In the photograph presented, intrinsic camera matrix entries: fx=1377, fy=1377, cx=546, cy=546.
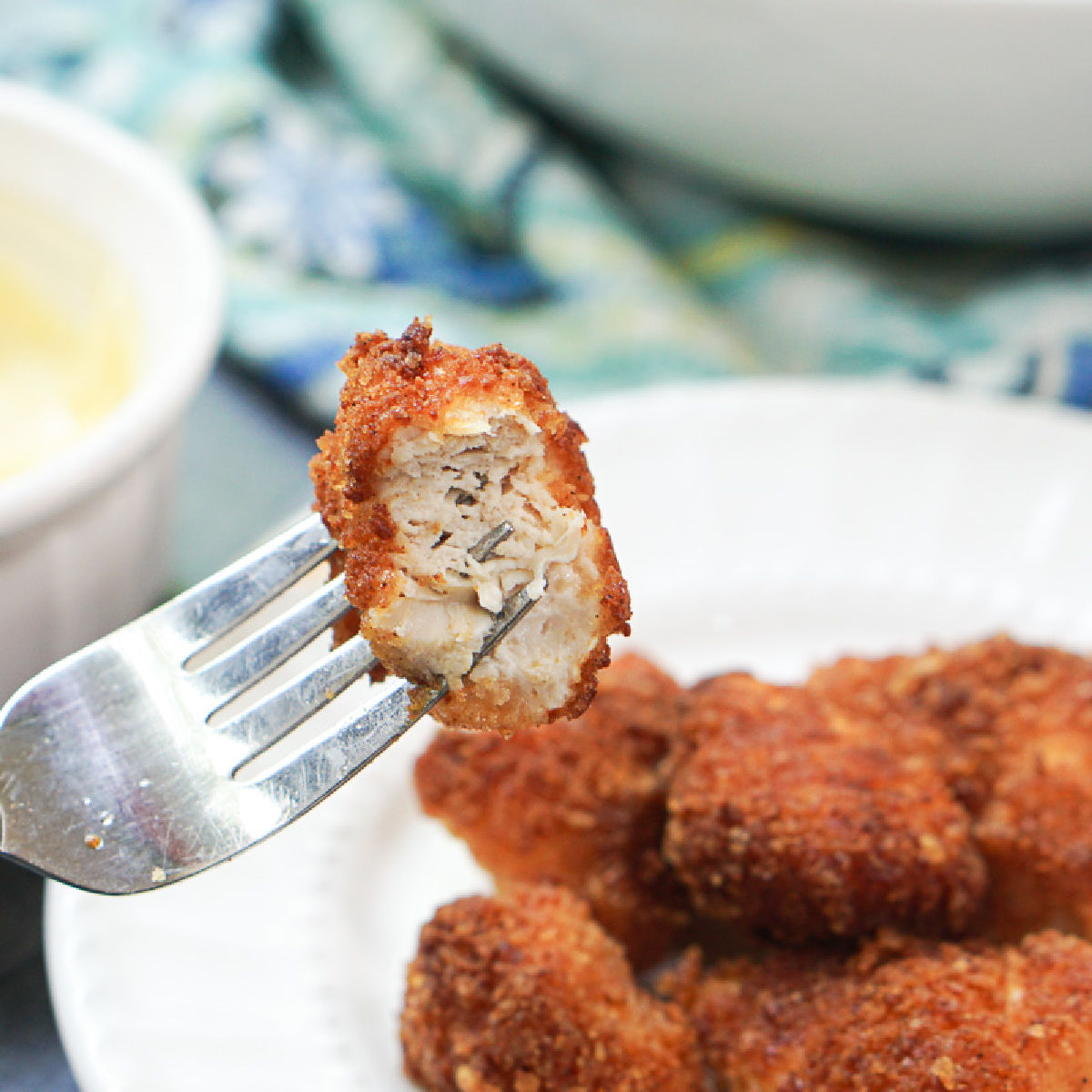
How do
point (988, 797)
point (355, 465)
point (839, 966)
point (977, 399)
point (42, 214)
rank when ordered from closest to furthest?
point (355, 465)
point (839, 966)
point (988, 797)
point (42, 214)
point (977, 399)

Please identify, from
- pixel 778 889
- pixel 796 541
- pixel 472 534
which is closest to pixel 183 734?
pixel 472 534

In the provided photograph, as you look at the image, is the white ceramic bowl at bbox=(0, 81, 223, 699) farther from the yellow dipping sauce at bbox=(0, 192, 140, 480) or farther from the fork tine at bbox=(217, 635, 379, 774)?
the fork tine at bbox=(217, 635, 379, 774)

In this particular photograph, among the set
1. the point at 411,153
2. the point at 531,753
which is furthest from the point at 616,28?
the point at 531,753

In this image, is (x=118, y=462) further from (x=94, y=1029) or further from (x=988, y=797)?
(x=988, y=797)

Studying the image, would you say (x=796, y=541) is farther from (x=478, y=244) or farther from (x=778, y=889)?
(x=478, y=244)

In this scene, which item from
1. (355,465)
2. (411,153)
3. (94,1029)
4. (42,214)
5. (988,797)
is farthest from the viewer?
(411,153)

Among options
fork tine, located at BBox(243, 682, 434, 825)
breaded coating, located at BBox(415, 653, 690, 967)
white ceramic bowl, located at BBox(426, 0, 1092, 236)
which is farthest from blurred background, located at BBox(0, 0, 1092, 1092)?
fork tine, located at BBox(243, 682, 434, 825)

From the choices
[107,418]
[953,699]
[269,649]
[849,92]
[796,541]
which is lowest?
[796,541]
